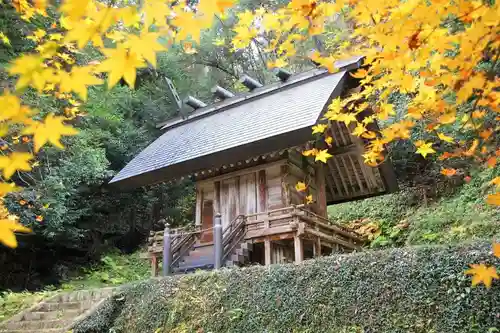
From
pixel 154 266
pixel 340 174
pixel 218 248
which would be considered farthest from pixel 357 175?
pixel 154 266

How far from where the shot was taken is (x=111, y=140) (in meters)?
14.8

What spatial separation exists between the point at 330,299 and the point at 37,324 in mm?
5716

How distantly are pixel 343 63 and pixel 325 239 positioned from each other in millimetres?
4188

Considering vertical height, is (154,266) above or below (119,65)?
above

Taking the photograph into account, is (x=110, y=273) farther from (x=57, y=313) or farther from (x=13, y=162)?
(x=13, y=162)

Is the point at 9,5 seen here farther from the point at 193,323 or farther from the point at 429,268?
the point at 429,268

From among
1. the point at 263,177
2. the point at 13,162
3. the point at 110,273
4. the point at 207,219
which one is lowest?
Result: the point at 13,162

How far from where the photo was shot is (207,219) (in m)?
10.8

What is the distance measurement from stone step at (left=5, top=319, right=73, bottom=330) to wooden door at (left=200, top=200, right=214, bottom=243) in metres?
3.61

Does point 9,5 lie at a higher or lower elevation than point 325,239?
higher

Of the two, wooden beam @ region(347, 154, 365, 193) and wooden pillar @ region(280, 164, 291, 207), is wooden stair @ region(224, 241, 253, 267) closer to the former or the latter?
wooden pillar @ region(280, 164, 291, 207)

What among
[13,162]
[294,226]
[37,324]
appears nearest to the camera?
[13,162]

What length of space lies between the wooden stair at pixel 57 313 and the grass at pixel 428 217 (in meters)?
7.24

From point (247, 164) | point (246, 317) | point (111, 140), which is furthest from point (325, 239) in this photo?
point (111, 140)
